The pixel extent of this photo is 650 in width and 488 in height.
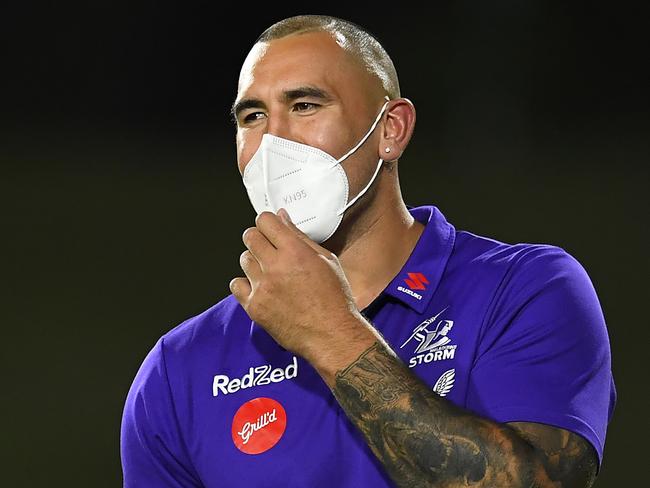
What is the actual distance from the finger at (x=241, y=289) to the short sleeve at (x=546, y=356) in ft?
1.06

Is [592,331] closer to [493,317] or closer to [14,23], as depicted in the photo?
[493,317]

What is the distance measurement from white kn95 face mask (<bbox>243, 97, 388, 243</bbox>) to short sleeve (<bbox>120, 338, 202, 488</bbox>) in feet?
1.07

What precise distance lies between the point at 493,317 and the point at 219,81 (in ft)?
6.60

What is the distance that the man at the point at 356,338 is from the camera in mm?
1317

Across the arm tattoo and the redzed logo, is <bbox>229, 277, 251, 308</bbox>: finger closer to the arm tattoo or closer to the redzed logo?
the arm tattoo

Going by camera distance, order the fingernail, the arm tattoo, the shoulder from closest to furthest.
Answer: the arm tattoo → the fingernail → the shoulder

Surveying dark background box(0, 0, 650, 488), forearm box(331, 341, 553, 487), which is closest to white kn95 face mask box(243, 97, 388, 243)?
forearm box(331, 341, 553, 487)

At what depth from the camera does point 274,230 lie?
55.9 inches

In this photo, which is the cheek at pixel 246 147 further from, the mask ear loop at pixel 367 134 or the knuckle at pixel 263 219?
the knuckle at pixel 263 219

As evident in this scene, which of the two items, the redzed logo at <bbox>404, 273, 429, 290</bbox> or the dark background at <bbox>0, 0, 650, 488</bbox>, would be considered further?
the dark background at <bbox>0, 0, 650, 488</bbox>

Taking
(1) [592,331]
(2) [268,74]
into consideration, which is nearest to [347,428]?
(1) [592,331]

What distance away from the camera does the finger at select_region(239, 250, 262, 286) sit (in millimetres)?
1415

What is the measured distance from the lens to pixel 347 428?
5.01 ft

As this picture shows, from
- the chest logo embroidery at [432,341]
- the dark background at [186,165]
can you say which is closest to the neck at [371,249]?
the chest logo embroidery at [432,341]
